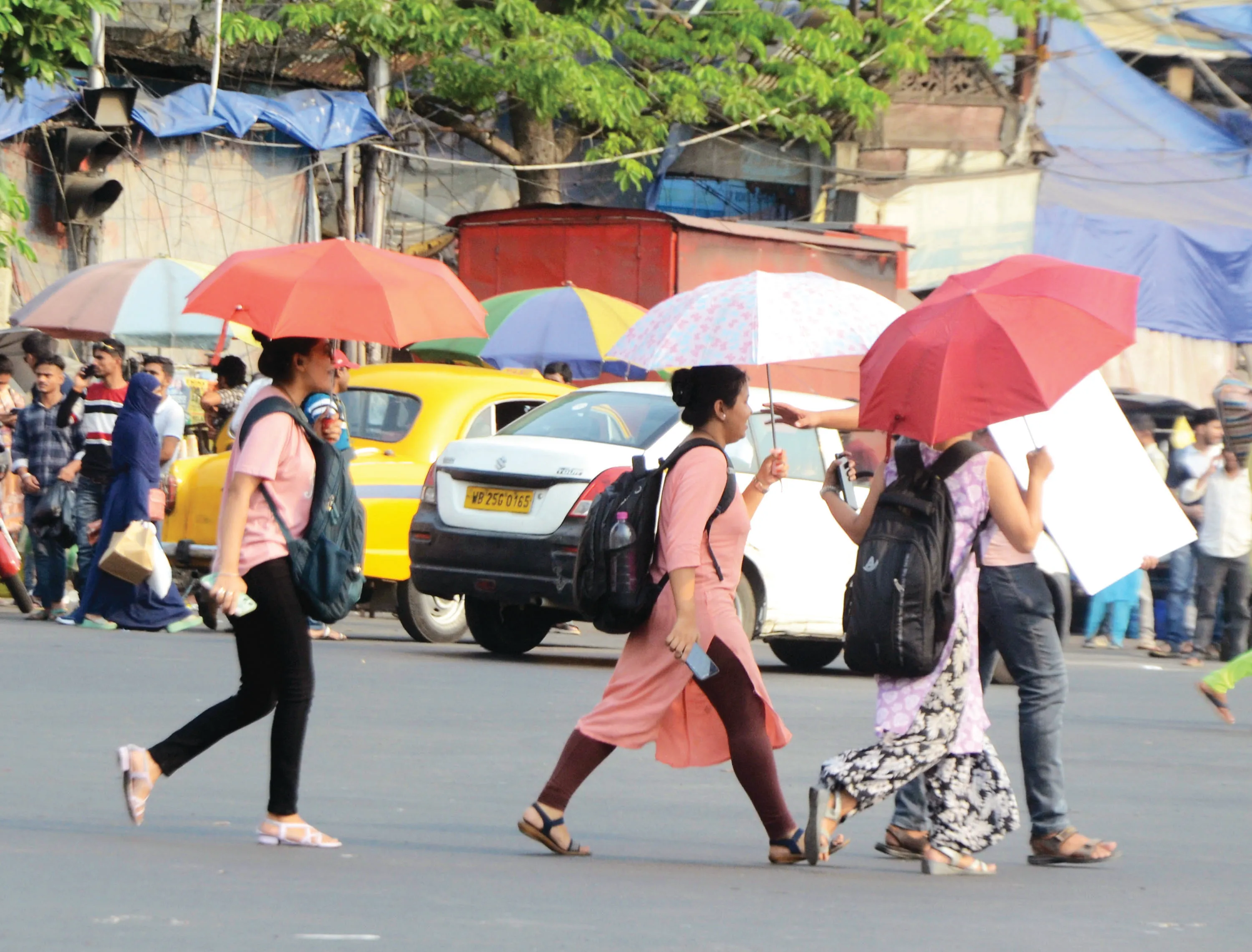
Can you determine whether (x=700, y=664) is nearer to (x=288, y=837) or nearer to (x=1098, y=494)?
(x=288, y=837)

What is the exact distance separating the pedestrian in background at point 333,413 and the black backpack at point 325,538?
0.45 ft

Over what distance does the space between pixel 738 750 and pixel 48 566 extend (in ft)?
30.1

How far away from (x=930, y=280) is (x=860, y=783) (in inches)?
864

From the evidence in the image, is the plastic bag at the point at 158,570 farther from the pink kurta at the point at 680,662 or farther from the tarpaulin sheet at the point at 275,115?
the tarpaulin sheet at the point at 275,115

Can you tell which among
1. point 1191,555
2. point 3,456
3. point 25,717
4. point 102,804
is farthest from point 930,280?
point 102,804

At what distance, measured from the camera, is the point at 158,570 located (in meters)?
12.3

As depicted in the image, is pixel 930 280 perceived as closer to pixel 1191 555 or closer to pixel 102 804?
pixel 1191 555

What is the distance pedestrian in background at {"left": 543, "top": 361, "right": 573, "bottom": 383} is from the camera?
17266 mm

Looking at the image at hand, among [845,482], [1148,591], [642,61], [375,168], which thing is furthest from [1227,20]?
[845,482]

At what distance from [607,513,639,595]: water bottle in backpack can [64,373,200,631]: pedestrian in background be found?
705 centimetres

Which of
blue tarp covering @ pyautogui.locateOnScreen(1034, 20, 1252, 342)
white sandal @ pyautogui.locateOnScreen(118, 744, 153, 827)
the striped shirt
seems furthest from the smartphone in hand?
blue tarp covering @ pyautogui.locateOnScreen(1034, 20, 1252, 342)

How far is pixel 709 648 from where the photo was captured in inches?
241

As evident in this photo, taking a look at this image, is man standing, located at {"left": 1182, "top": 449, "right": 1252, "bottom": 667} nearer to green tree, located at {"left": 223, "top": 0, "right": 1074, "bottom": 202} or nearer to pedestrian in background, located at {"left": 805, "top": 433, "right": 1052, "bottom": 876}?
pedestrian in background, located at {"left": 805, "top": 433, "right": 1052, "bottom": 876}

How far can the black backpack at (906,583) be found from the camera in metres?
5.94
